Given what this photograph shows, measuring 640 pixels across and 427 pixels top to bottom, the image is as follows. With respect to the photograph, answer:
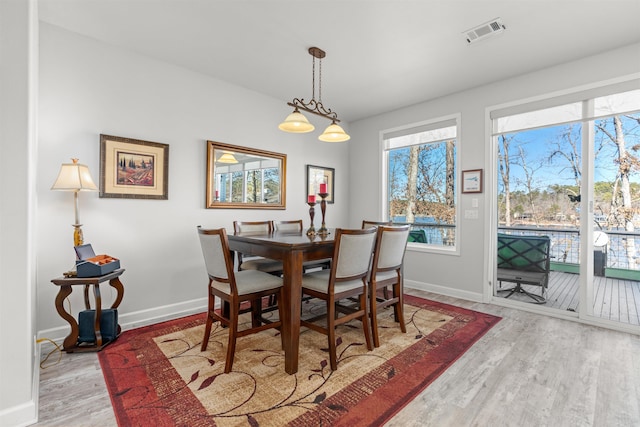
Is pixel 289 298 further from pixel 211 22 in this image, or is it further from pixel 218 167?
pixel 211 22

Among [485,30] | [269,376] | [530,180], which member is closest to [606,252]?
[530,180]

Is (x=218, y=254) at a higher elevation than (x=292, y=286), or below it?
higher

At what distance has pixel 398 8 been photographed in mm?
2189

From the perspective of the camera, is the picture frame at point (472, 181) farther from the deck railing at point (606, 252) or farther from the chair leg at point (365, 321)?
the chair leg at point (365, 321)

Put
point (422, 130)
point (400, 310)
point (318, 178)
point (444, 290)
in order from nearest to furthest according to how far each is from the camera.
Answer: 1. point (400, 310)
2. point (444, 290)
3. point (422, 130)
4. point (318, 178)

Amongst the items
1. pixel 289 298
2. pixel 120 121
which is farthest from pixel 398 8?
pixel 120 121

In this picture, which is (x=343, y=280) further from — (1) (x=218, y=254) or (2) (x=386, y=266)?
(1) (x=218, y=254)

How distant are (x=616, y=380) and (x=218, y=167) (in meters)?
3.82

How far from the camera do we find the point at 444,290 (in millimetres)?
3877

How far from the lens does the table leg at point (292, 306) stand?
194 cm

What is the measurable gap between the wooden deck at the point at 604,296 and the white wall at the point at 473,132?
2.39ft

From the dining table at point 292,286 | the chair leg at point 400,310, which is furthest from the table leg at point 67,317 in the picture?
the chair leg at point 400,310

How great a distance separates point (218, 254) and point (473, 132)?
11.0ft

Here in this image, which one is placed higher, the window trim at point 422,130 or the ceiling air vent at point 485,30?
the ceiling air vent at point 485,30
